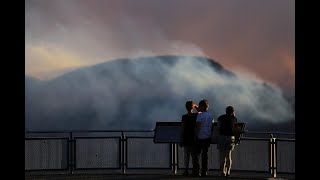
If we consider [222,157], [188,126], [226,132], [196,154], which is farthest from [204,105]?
[222,157]

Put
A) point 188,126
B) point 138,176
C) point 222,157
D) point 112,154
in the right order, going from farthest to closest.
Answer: point 112,154 < point 138,176 < point 222,157 < point 188,126

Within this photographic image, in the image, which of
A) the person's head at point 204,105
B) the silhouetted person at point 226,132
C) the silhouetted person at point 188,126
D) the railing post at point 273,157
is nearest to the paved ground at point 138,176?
the railing post at point 273,157

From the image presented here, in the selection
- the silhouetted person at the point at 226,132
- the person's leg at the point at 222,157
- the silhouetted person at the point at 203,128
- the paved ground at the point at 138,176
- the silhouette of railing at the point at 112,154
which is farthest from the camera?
the silhouette of railing at the point at 112,154

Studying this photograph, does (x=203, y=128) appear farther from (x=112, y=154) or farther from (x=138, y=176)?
(x=112, y=154)

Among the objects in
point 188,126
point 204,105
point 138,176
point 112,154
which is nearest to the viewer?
point 204,105

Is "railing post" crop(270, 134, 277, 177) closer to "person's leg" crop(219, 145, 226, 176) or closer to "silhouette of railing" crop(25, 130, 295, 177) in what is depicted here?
"silhouette of railing" crop(25, 130, 295, 177)

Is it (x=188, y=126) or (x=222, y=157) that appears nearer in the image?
(x=188, y=126)

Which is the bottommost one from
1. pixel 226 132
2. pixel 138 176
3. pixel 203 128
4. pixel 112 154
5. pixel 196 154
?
pixel 138 176

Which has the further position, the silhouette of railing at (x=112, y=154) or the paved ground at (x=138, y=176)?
the silhouette of railing at (x=112, y=154)

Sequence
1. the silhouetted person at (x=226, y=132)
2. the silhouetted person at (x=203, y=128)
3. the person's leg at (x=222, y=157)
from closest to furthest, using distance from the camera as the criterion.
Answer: the silhouetted person at (x=203, y=128) → the silhouetted person at (x=226, y=132) → the person's leg at (x=222, y=157)

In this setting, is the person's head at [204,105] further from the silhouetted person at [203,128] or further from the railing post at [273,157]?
the railing post at [273,157]

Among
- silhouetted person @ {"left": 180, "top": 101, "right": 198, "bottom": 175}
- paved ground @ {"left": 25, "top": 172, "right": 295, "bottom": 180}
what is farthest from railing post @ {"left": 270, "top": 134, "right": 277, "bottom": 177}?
silhouetted person @ {"left": 180, "top": 101, "right": 198, "bottom": 175}
